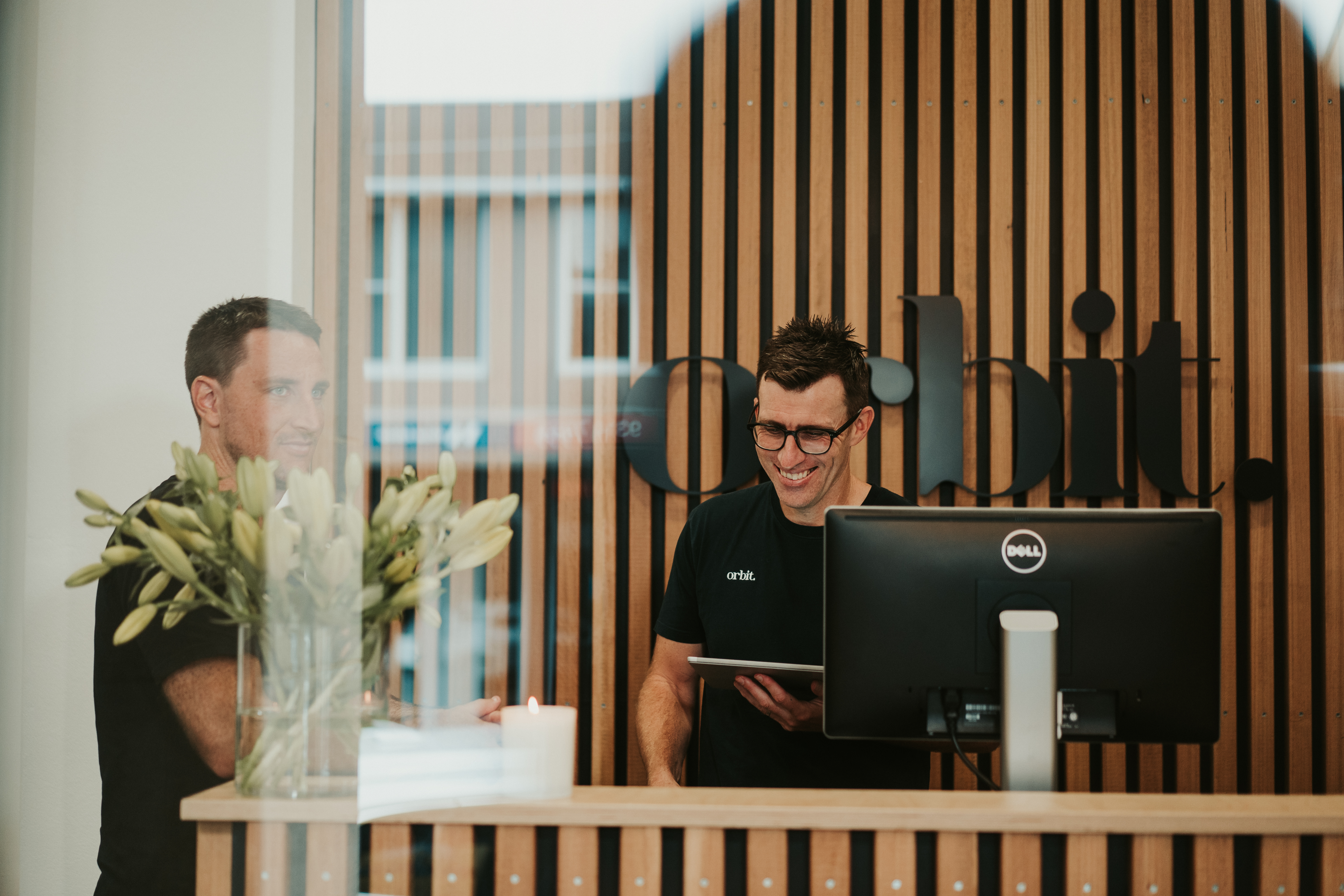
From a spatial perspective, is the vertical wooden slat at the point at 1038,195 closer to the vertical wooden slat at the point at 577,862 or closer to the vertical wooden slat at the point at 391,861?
the vertical wooden slat at the point at 577,862

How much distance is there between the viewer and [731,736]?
209 cm

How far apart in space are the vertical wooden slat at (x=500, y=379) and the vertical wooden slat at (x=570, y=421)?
160mm

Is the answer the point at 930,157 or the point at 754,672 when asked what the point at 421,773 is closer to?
the point at 754,672

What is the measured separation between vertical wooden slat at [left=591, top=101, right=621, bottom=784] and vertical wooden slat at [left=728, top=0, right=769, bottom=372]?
0.40 metres

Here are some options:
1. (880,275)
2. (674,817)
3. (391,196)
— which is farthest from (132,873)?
(880,275)

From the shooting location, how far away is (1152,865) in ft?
3.38

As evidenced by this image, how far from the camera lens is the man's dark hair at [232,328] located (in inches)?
56.0

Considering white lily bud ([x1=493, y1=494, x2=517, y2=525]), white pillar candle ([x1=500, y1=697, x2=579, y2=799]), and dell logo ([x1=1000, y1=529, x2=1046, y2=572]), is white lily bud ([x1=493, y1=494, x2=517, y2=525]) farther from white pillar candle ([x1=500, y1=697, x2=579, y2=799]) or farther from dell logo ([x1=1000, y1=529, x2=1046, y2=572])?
dell logo ([x1=1000, y1=529, x2=1046, y2=572])

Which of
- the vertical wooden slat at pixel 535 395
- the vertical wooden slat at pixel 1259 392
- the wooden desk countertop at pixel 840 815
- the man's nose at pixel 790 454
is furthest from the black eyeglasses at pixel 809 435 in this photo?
the vertical wooden slat at pixel 1259 392

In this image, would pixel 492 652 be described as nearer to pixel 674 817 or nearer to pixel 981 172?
pixel 674 817

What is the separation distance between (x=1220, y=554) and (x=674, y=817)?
0.87m

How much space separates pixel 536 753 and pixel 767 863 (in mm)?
320

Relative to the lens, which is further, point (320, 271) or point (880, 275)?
point (880, 275)

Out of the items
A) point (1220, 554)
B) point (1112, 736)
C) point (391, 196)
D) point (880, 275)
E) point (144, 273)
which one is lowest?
point (1112, 736)
